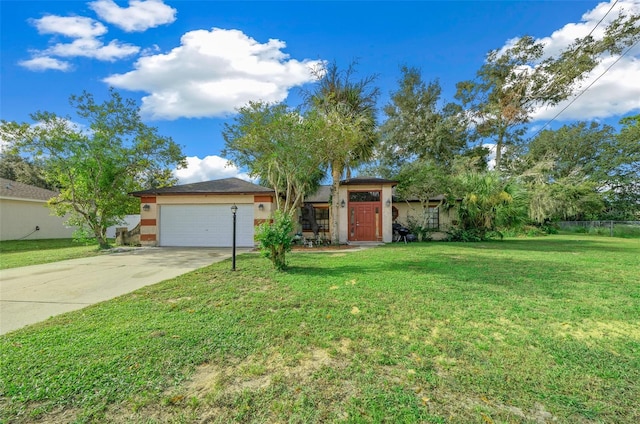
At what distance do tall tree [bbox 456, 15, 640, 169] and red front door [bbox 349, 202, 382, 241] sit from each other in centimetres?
1763

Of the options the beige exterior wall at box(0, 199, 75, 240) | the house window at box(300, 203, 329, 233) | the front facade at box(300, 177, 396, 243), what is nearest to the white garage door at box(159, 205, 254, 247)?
the house window at box(300, 203, 329, 233)

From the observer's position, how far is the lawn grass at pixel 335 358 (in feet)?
6.89

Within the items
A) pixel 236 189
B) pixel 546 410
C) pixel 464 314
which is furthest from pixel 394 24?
pixel 546 410

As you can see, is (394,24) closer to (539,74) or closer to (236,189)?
(236,189)

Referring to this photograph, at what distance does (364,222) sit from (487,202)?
6.16 m

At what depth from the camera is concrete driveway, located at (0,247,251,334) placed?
14.3 ft

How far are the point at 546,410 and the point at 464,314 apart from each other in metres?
1.95

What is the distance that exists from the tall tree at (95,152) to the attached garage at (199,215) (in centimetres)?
122

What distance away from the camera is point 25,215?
56.1 feet

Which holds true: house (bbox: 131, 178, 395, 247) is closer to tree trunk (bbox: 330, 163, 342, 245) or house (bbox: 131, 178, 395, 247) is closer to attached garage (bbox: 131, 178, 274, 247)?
attached garage (bbox: 131, 178, 274, 247)

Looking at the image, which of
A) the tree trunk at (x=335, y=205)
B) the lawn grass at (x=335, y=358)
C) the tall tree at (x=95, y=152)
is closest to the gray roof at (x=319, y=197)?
the tree trunk at (x=335, y=205)

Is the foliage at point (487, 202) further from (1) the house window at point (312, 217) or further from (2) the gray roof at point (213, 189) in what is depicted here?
(2) the gray roof at point (213, 189)

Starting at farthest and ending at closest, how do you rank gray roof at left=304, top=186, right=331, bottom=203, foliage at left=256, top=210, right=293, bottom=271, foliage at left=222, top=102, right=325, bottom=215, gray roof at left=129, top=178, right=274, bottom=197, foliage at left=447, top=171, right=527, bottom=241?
1. gray roof at left=304, top=186, right=331, bottom=203
2. foliage at left=447, top=171, right=527, bottom=241
3. gray roof at left=129, top=178, right=274, bottom=197
4. foliage at left=222, top=102, right=325, bottom=215
5. foliage at left=256, top=210, right=293, bottom=271

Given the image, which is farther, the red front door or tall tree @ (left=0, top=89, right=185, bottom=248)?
the red front door
